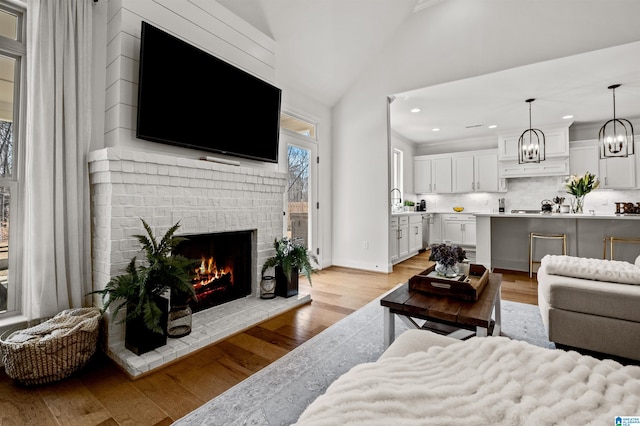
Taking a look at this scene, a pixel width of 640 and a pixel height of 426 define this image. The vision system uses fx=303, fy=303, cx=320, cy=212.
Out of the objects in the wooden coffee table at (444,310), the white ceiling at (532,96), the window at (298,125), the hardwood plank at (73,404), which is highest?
the white ceiling at (532,96)

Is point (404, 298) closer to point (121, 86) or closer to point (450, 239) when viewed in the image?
point (121, 86)

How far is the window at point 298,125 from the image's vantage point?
4.29 m

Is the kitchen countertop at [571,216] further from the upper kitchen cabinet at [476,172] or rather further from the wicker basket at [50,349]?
the wicker basket at [50,349]

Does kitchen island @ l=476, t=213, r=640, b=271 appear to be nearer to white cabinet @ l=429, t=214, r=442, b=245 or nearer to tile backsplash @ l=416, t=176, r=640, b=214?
white cabinet @ l=429, t=214, r=442, b=245

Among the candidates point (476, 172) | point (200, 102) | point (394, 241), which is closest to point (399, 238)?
point (394, 241)

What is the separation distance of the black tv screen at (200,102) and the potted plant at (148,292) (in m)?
0.86

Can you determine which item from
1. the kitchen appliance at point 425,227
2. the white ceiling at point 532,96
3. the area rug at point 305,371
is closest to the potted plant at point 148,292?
the area rug at point 305,371

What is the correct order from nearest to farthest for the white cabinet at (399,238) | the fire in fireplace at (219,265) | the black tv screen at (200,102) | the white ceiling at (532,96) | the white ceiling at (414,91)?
the black tv screen at (200,102)
the fire in fireplace at (219,265)
the white ceiling at (414,91)
the white ceiling at (532,96)
the white cabinet at (399,238)

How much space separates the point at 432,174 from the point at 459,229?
59.8 inches

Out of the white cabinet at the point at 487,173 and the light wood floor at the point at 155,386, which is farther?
the white cabinet at the point at 487,173

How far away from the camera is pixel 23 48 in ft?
7.11

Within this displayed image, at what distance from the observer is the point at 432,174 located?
7645 mm

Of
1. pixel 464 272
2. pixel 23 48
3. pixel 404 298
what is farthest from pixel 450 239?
pixel 23 48

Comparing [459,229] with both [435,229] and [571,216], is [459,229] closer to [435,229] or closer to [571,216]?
[435,229]
